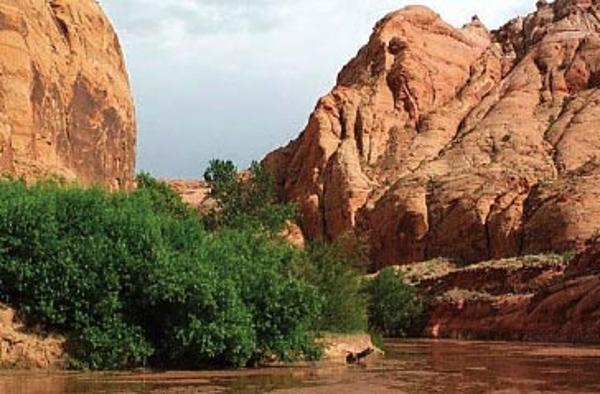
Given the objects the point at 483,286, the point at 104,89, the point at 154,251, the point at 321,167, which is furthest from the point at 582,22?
the point at 154,251

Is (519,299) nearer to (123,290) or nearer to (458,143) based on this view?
(458,143)

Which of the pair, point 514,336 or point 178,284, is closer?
point 178,284

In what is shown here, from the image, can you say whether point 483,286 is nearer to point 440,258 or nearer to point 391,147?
point 440,258

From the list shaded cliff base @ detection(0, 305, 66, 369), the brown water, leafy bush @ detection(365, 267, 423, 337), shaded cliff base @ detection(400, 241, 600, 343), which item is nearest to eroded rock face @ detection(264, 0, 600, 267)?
shaded cliff base @ detection(400, 241, 600, 343)

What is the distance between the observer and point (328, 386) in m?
25.6

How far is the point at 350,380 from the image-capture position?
27984 mm

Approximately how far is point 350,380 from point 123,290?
7.21m

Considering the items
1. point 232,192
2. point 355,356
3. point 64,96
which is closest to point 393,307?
point 232,192

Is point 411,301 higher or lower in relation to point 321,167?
lower

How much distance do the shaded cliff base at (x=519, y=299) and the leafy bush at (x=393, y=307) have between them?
4.52 ft

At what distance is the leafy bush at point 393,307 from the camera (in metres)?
75.6

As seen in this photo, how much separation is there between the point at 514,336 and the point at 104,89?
30931 mm

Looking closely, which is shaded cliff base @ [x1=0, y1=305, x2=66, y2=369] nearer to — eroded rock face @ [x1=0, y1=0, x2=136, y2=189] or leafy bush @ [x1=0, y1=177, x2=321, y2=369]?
leafy bush @ [x1=0, y1=177, x2=321, y2=369]

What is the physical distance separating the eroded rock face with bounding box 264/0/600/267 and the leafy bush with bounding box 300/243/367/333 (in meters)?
44.7
